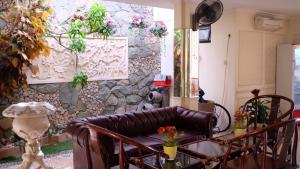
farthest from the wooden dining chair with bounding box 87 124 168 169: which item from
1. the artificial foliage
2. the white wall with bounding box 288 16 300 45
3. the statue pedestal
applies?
the white wall with bounding box 288 16 300 45

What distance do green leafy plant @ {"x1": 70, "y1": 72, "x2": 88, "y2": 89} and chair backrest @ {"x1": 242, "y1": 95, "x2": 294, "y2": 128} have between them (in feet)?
9.05

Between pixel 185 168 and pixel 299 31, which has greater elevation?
pixel 299 31

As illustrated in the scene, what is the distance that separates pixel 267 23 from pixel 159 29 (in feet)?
7.21

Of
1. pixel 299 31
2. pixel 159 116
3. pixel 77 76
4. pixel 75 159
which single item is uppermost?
pixel 299 31

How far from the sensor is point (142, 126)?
3967 millimetres

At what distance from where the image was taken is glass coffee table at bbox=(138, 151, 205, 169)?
2620 millimetres

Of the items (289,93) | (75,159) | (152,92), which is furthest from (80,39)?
(289,93)

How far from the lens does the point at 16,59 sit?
13.2 ft

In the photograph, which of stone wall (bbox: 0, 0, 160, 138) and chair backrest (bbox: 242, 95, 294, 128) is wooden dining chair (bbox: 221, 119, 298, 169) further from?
stone wall (bbox: 0, 0, 160, 138)

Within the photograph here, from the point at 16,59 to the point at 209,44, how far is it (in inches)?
143

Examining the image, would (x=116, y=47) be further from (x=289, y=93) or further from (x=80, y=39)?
(x=289, y=93)

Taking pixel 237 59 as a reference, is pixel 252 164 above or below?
below

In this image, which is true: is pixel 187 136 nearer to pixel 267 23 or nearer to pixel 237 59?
pixel 237 59

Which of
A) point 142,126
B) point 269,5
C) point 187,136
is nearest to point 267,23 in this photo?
point 269,5
